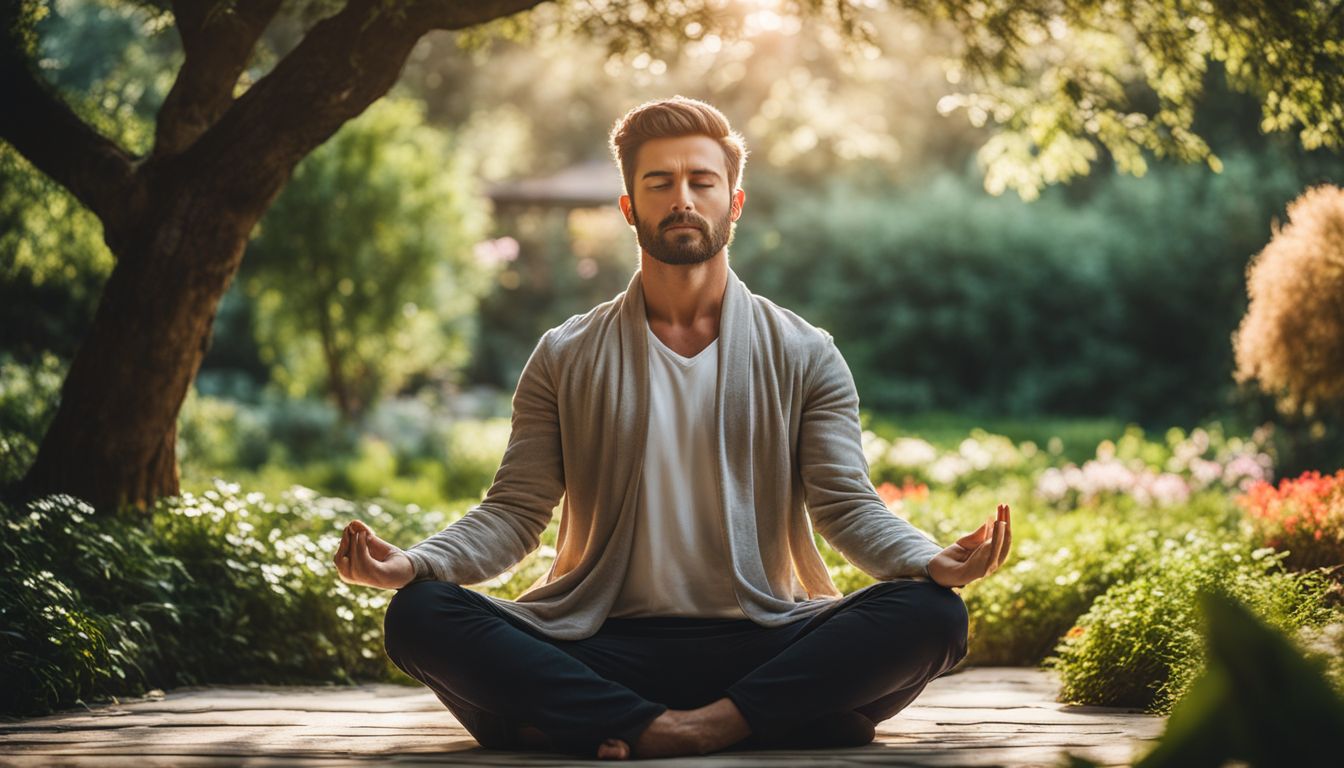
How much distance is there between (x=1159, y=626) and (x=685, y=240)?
166 cm

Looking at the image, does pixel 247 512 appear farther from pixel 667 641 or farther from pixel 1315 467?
pixel 1315 467

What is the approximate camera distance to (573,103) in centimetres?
2652

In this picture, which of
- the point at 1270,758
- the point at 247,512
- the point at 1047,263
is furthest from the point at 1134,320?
the point at 1270,758

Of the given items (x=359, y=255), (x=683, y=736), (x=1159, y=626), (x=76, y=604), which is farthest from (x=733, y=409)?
(x=359, y=255)

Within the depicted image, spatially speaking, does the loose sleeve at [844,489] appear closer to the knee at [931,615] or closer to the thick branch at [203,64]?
the knee at [931,615]

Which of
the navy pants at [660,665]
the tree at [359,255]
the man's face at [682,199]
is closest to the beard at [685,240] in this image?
the man's face at [682,199]

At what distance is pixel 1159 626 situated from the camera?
11.9 feet

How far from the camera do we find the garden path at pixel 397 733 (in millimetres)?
2734

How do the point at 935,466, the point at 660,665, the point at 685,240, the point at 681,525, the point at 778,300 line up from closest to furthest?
the point at 660,665
the point at 681,525
the point at 685,240
the point at 935,466
the point at 778,300

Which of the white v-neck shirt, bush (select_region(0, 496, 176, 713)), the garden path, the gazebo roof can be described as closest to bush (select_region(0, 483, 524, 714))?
bush (select_region(0, 496, 176, 713))

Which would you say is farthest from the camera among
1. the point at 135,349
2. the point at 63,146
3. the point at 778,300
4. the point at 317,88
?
the point at 778,300

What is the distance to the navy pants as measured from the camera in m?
2.83

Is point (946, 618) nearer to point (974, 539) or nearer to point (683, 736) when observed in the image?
point (974, 539)

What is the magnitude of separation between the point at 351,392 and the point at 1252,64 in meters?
9.93
